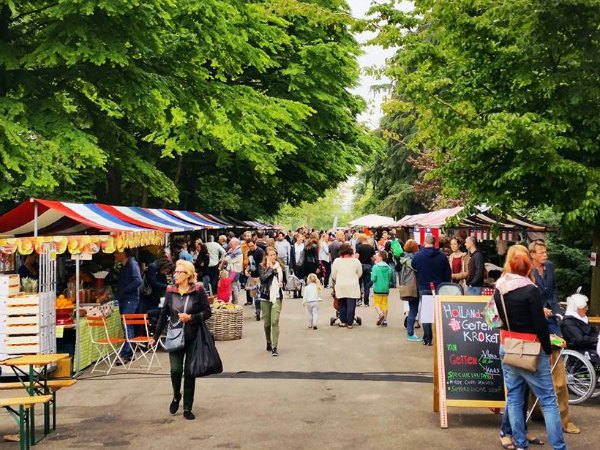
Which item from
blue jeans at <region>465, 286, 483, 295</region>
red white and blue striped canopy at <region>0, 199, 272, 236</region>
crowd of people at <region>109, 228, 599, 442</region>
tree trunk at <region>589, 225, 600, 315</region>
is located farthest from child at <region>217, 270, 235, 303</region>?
tree trunk at <region>589, 225, 600, 315</region>

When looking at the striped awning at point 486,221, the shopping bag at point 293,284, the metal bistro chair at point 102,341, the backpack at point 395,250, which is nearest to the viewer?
the metal bistro chair at point 102,341

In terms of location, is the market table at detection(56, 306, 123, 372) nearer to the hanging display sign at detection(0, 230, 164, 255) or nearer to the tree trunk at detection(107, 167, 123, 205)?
the hanging display sign at detection(0, 230, 164, 255)

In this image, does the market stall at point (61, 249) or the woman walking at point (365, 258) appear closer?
the market stall at point (61, 249)

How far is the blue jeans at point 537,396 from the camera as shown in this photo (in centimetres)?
620

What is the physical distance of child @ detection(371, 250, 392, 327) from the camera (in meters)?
15.0

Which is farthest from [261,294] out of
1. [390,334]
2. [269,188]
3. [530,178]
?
[269,188]

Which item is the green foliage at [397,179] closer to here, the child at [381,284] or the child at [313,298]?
the child at [381,284]

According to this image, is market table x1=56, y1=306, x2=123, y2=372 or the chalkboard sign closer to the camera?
the chalkboard sign

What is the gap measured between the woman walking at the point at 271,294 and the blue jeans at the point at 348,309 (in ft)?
10.6

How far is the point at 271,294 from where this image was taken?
40.3 feet

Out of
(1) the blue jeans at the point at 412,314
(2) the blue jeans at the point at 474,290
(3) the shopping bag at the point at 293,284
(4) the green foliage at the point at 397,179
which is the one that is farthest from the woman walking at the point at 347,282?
(4) the green foliage at the point at 397,179

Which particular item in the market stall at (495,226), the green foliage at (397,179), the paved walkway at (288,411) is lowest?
the paved walkway at (288,411)

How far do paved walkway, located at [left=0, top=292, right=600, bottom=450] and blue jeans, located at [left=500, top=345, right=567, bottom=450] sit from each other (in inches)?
23.0

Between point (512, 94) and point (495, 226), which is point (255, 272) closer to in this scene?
point (495, 226)
